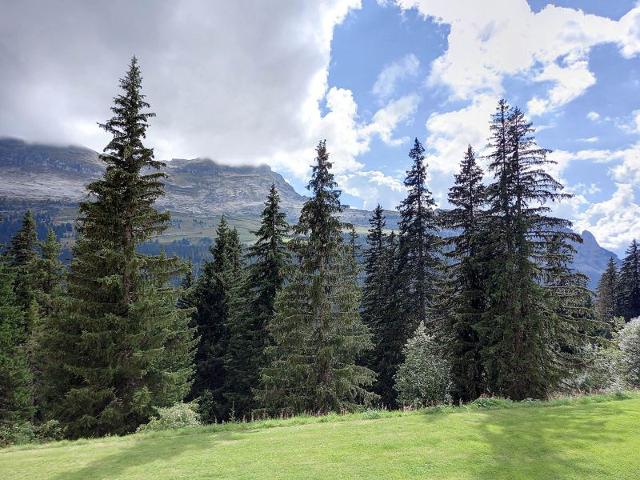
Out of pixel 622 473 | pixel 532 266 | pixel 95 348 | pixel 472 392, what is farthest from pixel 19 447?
pixel 532 266

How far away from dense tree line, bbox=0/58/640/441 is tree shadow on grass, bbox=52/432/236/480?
244 inches

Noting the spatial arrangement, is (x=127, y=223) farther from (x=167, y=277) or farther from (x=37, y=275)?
(x=37, y=275)

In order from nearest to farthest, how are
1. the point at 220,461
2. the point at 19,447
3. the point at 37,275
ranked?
1. the point at 220,461
2. the point at 19,447
3. the point at 37,275

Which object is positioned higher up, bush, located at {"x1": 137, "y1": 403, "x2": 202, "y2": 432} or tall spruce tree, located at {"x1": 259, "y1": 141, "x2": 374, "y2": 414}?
tall spruce tree, located at {"x1": 259, "y1": 141, "x2": 374, "y2": 414}

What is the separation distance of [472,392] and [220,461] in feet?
62.9

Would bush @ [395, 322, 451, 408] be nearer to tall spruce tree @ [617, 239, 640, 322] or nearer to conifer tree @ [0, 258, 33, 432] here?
conifer tree @ [0, 258, 33, 432]

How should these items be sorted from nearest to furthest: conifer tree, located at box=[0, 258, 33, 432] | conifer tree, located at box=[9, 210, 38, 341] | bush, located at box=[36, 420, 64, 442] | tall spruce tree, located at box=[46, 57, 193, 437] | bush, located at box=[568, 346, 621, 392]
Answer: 1. bush, located at box=[36, 420, 64, 442]
2. tall spruce tree, located at box=[46, 57, 193, 437]
3. conifer tree, located at box=[0, 258, 33, 432]
4. bush, located at box=[568, 346, 621, 392]
5. conifer tree, located at box=[9, 210, 38, 341]

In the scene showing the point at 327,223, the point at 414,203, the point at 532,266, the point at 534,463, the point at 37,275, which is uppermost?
the point at 414,203

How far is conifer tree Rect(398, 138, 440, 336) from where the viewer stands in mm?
33531

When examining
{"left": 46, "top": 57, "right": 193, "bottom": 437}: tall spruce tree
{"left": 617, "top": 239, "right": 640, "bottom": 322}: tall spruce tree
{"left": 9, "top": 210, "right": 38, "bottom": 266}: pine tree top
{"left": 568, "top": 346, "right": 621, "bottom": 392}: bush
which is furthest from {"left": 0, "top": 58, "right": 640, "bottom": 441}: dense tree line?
{"left": 617, "top": 239, "right": 640, "bottom": 322}: tall spruce tree

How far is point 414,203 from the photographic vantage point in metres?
34.1

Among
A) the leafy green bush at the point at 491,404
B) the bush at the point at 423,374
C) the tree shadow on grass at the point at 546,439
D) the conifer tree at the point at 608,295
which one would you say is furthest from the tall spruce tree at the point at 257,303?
the conifer tree at the point at 608,295

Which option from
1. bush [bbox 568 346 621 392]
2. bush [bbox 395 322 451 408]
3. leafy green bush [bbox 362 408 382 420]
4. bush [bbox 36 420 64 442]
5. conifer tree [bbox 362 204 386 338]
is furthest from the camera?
conifer tree [bbox 362 204 386 338]

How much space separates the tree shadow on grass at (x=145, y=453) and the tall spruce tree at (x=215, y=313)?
23.8 metres
